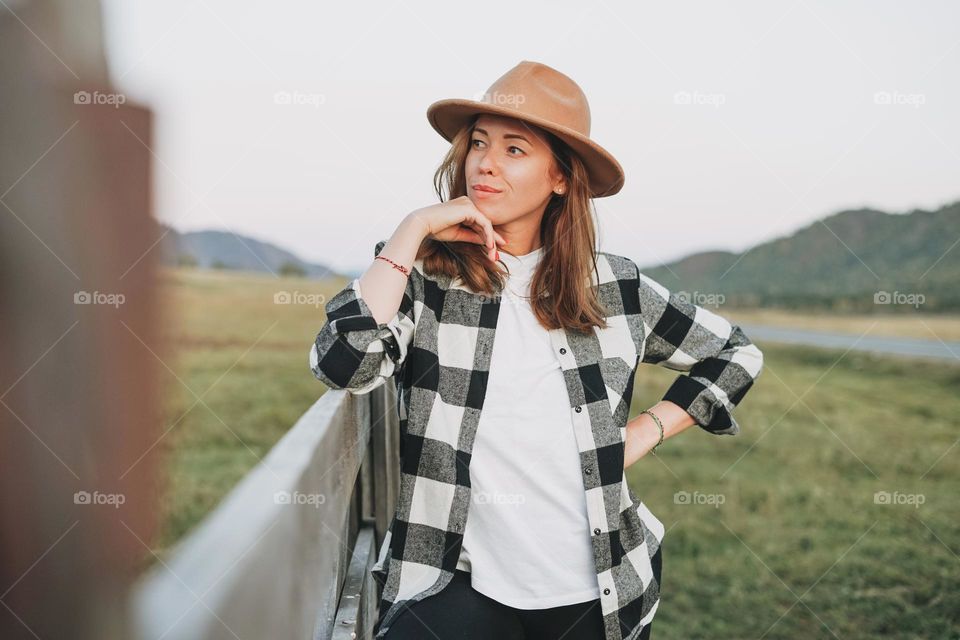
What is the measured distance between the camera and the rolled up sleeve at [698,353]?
1.96 metres

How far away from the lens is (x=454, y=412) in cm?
166

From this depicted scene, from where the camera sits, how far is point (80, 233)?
83 cm

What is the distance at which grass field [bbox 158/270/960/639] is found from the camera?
3988mm

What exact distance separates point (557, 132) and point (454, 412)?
Answer: 0.64m

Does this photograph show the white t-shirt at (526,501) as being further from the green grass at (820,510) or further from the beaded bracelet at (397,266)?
the green grass at (820,510)

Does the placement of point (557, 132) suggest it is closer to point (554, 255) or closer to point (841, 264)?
point (554, 255)

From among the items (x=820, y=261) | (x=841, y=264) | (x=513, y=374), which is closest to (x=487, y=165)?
(x=513, y=374)

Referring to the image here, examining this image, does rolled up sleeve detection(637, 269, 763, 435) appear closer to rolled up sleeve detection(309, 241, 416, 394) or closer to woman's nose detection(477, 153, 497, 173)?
woman's nose detection(477, 153, 497, 173)

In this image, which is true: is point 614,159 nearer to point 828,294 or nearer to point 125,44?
point 125,44

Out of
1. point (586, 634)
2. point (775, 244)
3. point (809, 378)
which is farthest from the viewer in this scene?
point (775, 244)

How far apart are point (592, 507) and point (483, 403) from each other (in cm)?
29

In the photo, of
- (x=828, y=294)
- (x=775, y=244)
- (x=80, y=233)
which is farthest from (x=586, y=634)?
(x=775, y=244)

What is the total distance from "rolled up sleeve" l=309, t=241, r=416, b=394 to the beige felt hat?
494 millimetres

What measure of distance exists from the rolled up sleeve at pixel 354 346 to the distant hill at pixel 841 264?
426 inches
